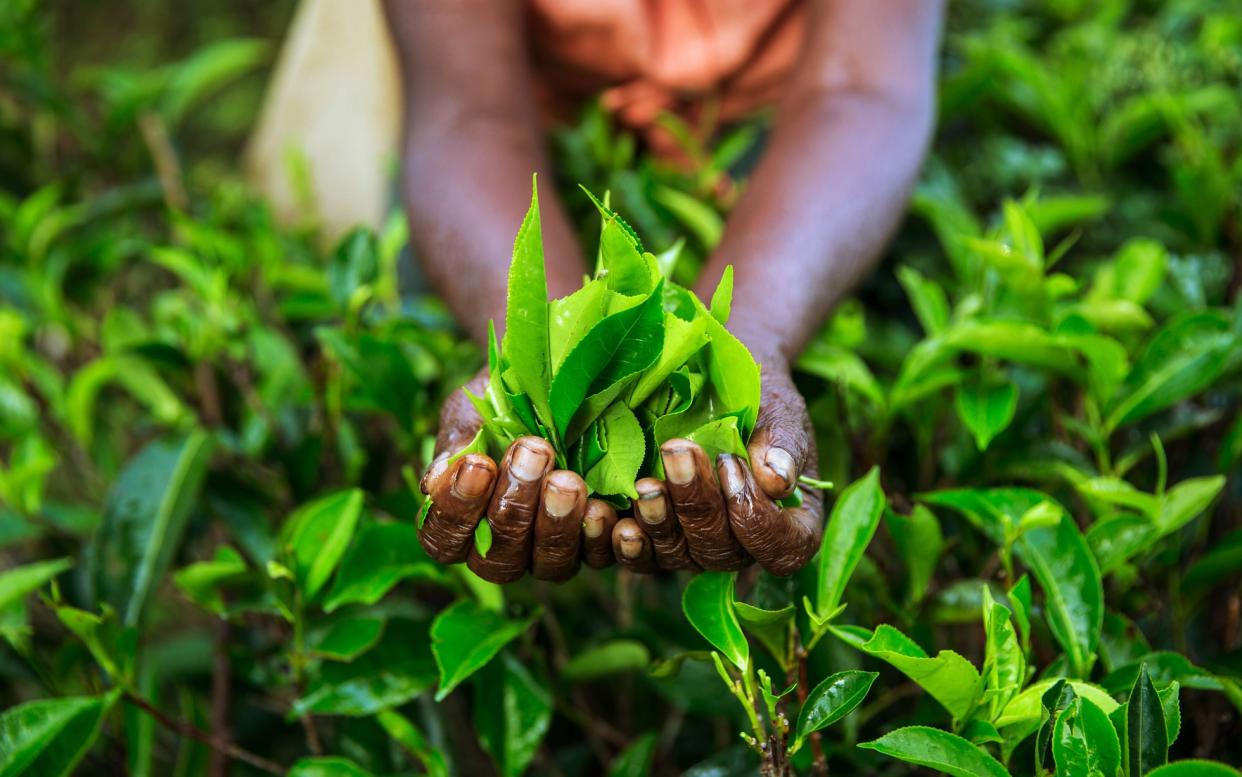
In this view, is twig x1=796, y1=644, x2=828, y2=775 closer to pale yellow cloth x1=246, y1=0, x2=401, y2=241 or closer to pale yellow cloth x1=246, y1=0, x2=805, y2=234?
pale yellow cloth x1=246, y1=0, x2=805, y2=234

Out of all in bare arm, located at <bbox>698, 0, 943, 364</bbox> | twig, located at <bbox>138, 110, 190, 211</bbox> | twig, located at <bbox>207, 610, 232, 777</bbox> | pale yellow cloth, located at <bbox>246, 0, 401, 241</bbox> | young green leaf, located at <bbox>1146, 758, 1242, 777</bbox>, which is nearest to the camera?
young green leaf, located at <bbox>1146, 758, 1242, 777</bbox>

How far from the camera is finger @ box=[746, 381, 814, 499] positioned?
73 centimetres

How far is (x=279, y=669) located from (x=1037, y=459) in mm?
781

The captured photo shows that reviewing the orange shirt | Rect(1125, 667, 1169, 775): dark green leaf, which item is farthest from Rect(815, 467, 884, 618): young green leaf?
the orange shirt

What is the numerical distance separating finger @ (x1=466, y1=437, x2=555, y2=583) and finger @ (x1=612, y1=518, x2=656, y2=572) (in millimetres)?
61

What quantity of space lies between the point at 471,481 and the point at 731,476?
0.57 feet

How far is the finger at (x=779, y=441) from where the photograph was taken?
0.73 metres

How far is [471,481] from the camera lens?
2.36ft

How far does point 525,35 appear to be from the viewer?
4.70ft

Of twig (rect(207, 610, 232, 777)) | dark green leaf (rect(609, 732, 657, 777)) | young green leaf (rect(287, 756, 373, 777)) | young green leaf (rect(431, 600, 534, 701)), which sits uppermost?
young green leaf (rect(431, 600, 534, 701))

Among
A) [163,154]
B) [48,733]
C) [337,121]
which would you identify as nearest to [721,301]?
[48,733]

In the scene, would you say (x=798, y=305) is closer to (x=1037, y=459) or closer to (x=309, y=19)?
(x=1037, y=459)

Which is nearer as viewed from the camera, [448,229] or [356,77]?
[448,229]

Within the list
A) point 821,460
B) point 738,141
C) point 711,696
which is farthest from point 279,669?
point 738,141
